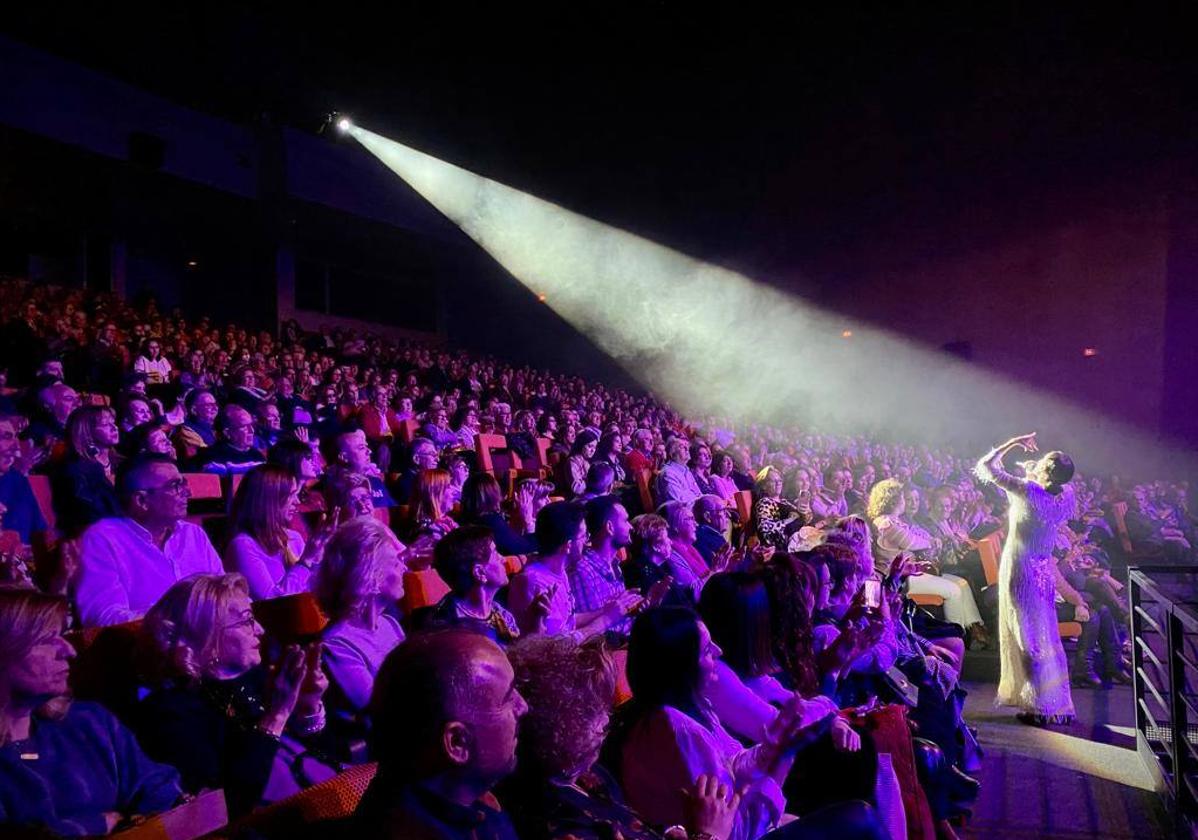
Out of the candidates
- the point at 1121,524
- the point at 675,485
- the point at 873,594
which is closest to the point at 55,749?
the point at 873,594

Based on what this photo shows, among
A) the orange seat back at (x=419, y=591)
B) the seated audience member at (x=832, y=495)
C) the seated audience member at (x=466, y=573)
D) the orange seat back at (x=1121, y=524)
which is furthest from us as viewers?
the orange seat back at (x=1121, y=524)

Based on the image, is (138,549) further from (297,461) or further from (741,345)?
(741,345)

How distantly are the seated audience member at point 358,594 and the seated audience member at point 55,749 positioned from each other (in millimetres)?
587

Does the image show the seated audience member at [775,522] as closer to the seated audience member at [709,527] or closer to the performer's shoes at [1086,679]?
the seated audience member at [709,527]

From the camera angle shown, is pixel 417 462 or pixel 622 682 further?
pixel 417 462

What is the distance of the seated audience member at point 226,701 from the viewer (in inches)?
68.9

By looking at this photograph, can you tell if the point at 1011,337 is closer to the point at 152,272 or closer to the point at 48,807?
the point at 152,272

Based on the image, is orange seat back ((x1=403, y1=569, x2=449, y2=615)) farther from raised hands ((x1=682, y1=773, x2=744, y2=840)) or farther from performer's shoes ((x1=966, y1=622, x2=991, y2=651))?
performer's shoes ((x1=966, y1=622, x2=991, y2=651))

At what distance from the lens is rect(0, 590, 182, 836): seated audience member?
4.99 feet

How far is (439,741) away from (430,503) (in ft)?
10.9

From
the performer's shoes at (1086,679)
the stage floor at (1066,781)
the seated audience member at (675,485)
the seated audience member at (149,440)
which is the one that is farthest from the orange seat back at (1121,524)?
the seated audience member at (149,440)

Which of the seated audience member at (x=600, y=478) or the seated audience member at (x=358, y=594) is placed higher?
the seated audience member at (x=600, y=478)

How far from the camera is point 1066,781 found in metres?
3.81

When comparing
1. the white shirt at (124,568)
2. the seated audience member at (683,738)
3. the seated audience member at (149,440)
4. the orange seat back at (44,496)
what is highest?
the seated audience member at (149,440)
